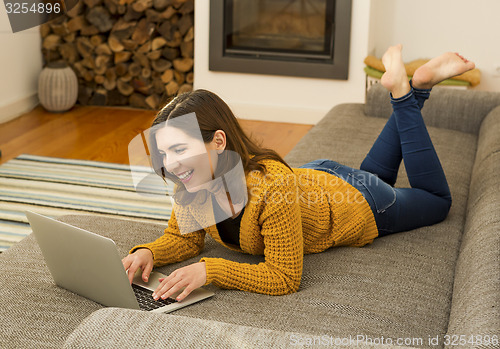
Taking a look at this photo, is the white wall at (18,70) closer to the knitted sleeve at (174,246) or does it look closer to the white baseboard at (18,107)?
the white baseboard at (18,107)

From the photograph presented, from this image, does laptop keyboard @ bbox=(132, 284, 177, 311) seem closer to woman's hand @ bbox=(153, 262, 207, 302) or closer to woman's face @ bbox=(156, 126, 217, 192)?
woman's hand @ bbox=(153, 262, 207, 302)

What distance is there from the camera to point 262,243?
1.52 meters

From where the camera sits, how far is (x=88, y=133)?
3.90 meters

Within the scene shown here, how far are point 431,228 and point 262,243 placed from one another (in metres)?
0.53

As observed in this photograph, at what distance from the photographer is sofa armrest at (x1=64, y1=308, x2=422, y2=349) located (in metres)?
0.94

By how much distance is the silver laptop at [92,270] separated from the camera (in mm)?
1232

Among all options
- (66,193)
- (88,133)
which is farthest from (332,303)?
(88,133)

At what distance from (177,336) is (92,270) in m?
0.40

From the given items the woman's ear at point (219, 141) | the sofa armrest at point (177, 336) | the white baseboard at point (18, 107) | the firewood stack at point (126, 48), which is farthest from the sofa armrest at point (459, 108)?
the white baseboard at point (18, 107)

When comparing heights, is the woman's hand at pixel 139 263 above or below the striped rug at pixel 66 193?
above

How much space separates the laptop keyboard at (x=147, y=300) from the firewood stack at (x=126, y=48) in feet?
9.94

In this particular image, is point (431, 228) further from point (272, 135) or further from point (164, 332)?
point (272, 135)

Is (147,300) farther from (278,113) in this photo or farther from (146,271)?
(278,113)

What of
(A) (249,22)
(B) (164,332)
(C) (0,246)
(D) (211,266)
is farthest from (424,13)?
(B) (164,332)
